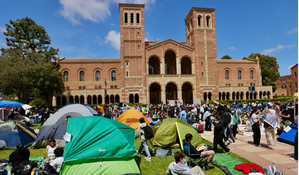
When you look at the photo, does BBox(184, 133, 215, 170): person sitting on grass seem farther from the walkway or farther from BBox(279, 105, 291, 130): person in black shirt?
BBox(279, 105, 291, 130): person in black shirt

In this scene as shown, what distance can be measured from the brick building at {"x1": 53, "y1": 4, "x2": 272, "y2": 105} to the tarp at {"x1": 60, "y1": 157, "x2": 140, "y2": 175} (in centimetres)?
2979

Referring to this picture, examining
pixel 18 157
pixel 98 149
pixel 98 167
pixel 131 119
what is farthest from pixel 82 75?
pixel 98 167

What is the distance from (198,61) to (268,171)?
33785mm

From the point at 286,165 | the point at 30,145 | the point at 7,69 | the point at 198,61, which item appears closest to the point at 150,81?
the point at 198,61

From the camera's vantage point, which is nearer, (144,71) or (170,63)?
(144,71)

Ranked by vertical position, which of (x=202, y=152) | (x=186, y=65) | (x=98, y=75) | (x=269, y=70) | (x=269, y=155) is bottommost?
(x=269, y=155)

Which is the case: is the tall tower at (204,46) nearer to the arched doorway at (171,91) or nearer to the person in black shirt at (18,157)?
the arched doorway at (171,91)

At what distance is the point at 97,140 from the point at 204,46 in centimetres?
3674

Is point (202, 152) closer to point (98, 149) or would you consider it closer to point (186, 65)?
point (98, 149)

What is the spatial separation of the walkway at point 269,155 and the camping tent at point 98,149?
167 inches

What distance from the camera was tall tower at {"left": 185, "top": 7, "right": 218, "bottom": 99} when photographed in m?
36.4

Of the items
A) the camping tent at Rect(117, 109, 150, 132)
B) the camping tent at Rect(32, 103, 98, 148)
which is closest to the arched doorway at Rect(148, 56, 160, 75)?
the camping tent at Rect(117, 109, 150, 132)

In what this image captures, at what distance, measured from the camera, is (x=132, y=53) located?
35.3m

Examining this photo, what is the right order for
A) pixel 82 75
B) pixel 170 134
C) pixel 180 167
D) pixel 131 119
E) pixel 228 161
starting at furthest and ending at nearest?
pixel 82 75 < pixel 131 119 < pixel 170 134 < pixel 228 161 < pixel 180 167
